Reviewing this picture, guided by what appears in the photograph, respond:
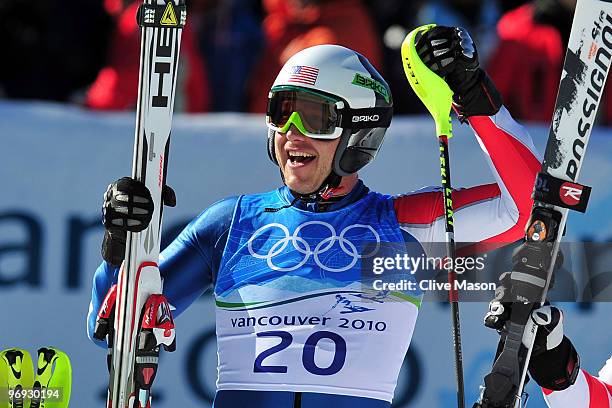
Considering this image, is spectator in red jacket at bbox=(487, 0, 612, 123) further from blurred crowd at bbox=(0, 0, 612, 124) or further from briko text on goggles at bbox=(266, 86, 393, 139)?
briko text on goggles at bbox=(266, 86, 393, 139)

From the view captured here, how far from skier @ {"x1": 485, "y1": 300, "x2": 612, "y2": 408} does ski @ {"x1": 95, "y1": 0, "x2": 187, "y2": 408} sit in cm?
117

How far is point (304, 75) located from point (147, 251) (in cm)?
88

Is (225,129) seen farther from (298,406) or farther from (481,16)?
(298,406)

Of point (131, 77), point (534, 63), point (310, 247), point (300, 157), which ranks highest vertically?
point (534, 63)

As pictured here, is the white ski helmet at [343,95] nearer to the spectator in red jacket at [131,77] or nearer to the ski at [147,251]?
the ski at [147,251]

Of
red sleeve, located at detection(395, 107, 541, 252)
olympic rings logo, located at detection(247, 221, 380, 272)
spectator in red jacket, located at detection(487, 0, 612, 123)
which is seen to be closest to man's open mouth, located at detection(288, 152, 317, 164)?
olympic rings logo, located at detection(247, 221, 380, 272)

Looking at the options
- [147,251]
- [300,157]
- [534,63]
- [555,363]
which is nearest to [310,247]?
[300,157]

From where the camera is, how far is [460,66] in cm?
566

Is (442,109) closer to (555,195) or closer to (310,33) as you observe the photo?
(555,195)

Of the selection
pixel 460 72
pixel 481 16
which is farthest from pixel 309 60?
pixel 481 16

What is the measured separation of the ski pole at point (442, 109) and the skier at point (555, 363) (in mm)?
256

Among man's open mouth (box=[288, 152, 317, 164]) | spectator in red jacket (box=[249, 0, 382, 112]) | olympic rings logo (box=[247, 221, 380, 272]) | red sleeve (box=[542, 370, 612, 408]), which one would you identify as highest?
spectator in red jacket (box=[249, 0, 382, 112])

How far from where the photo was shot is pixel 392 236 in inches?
236

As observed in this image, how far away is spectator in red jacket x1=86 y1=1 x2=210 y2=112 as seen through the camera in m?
8.94
